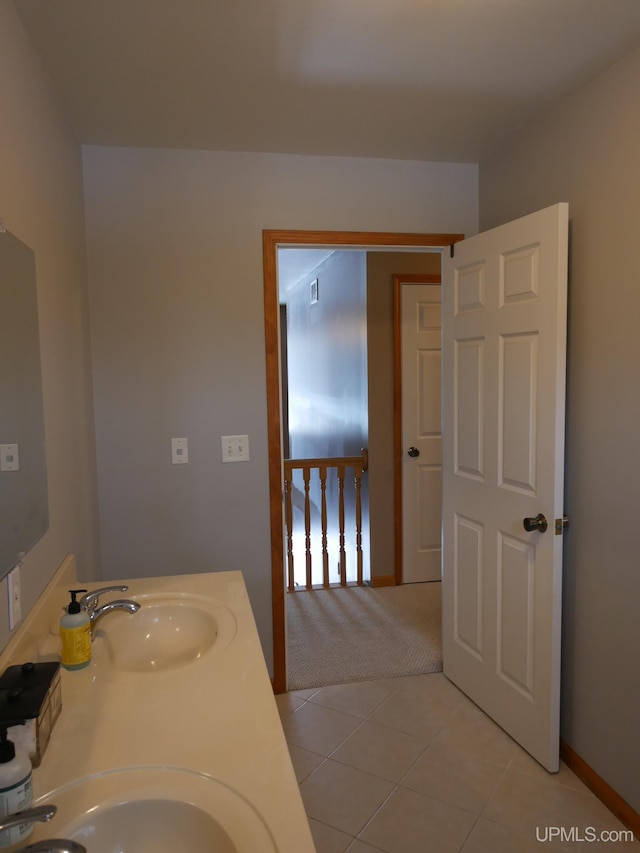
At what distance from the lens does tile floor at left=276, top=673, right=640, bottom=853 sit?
1.85m

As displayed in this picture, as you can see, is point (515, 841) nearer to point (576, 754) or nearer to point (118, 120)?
point (576, 754)

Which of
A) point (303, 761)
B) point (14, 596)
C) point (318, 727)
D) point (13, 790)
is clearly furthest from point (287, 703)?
point (13, 790)

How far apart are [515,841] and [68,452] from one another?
6.01 ft

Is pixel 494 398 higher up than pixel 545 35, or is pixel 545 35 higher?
pixel 545 35

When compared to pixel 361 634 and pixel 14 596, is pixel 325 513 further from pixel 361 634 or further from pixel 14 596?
pixel 14 596

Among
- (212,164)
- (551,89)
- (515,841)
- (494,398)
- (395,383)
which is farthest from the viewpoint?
(395,383)

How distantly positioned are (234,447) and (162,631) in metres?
1.02

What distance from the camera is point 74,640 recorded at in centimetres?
133

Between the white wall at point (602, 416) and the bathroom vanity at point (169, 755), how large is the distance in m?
1.20

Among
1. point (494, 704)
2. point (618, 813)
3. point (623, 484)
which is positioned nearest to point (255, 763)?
point (623, 484)

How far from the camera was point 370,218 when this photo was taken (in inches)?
104

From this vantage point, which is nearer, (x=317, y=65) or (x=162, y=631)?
(x=162, y=631)

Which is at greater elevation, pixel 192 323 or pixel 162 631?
pixel 192 323

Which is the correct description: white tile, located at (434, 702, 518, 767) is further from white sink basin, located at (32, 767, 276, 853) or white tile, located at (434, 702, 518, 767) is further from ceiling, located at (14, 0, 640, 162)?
ceiling, located at (14, 0, 640, 162)
